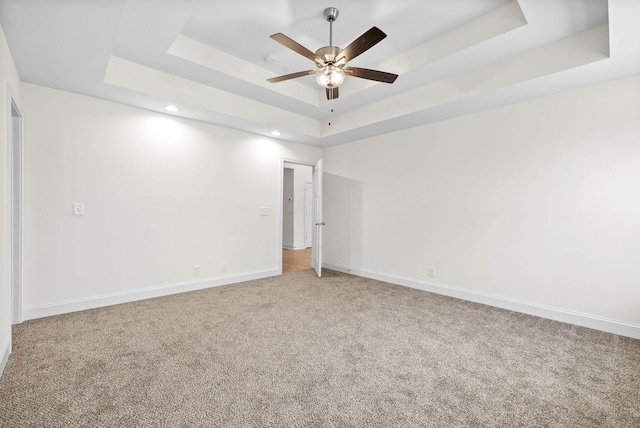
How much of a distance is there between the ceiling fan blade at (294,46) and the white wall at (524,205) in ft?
7.63

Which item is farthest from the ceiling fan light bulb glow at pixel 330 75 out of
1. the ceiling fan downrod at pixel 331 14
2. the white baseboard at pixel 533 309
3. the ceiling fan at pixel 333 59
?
the white baseboard at pixel 533 309

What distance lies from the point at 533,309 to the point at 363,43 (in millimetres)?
3215

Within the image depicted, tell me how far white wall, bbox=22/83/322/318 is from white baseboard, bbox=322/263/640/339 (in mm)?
2448

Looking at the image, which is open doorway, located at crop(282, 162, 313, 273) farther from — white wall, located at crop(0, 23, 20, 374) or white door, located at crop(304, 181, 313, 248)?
white wall, located at crop(0, 23, 20, 374)

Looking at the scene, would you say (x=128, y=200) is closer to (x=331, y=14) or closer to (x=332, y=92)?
(x=332, y=92)

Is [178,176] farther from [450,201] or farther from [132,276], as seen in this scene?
[450,201]

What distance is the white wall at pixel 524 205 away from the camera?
8.85ft

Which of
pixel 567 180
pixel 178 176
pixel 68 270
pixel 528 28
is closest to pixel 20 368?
pixel 68 270

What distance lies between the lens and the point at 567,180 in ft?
9.70

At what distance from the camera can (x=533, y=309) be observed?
315 cm

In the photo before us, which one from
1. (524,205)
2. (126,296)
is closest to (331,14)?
(524,205)

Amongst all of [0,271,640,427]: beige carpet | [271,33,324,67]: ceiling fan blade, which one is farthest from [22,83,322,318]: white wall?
[271,33,324,67]: ceiling fan blade

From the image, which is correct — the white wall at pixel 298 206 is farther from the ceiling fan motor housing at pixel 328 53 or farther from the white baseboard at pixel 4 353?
the white baseboard at pixel 4 353

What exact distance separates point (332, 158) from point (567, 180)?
346cm
